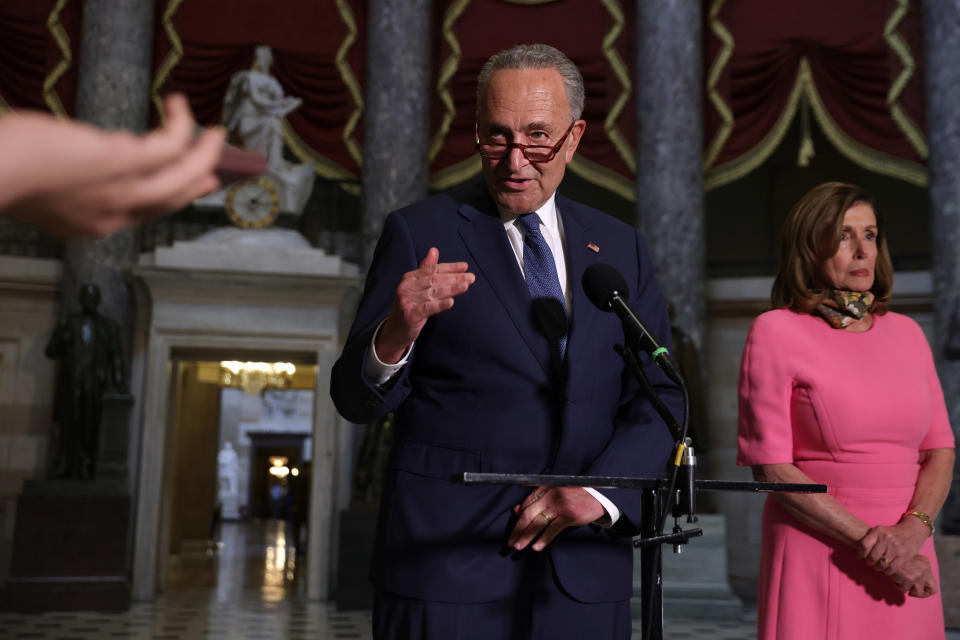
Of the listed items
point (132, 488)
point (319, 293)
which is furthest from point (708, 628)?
point (132, 488)

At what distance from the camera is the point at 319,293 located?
32.0 ft

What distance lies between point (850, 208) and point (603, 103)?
26.9 feet

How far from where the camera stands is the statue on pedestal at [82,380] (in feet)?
29.3

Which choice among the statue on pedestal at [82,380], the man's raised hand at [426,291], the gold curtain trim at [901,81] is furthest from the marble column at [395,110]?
the man's raised hand at [426,291]

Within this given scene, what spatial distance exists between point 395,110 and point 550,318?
8490 millimetres

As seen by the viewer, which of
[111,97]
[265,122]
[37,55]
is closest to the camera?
[111,97]

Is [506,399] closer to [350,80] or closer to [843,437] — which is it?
[843,437]

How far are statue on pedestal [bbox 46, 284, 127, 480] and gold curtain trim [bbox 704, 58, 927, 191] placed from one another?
236 inches

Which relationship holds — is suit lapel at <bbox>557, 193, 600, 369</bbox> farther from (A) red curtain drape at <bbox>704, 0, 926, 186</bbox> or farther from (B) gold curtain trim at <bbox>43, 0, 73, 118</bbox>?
(B) gold curtain trim at <bbox>43, 0, 73, 118</bbox>

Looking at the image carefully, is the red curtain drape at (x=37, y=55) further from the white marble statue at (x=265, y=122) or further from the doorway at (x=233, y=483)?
the doorway at (x=233, y=483)

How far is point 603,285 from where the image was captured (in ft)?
5.91

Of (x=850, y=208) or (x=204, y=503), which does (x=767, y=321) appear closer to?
(x=850, y=208)

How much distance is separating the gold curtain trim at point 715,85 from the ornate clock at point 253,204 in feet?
14.4

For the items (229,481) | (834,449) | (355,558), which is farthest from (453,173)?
(229,481)
